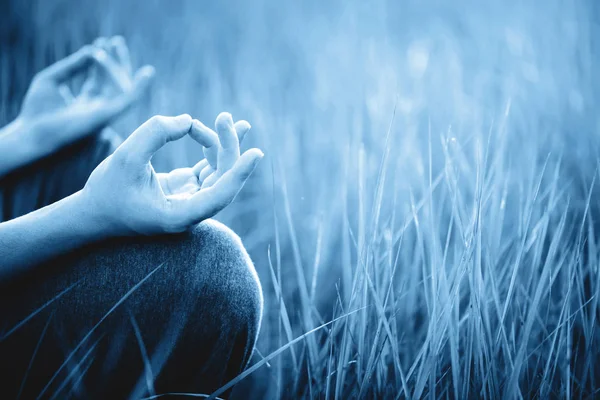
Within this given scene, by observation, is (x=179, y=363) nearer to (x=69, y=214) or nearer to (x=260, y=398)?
(x=69, y=214)

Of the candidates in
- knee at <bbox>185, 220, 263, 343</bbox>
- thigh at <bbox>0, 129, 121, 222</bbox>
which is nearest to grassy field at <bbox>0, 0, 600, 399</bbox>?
knee at <bbox>185, 220, 263, 343</bbox>

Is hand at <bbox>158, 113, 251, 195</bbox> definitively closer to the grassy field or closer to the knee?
the knee

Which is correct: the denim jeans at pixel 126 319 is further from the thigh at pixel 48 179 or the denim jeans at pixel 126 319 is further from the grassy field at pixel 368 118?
the thigh at pixel 48 179

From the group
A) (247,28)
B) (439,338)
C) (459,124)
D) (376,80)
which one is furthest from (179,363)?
(247,28)

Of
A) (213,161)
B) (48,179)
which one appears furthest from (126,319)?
(48,179)

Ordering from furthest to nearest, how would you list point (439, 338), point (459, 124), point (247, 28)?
point (247, 28) → point (459, 124) → point (439, 338)

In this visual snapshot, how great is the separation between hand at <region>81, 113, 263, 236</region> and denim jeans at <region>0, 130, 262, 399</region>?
1.5 inches

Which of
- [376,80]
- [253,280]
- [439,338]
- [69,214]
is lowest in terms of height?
[439,338]

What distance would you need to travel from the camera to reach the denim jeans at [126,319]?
0.50m

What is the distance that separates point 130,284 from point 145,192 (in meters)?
0.11

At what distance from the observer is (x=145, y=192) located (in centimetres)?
48

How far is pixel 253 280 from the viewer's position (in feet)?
1.87

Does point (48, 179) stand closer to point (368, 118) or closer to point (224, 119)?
point (224, 119)

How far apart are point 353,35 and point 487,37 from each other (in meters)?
0.44
